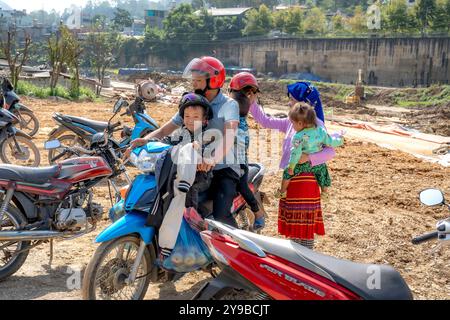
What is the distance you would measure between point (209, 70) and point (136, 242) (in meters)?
1.23

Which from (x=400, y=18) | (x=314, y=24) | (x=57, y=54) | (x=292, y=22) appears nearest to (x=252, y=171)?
(x=57, y=54)

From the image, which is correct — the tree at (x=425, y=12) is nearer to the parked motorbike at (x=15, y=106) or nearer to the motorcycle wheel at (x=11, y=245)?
the parked motorbike at (x=15, y=106)

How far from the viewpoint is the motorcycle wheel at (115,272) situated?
3.23 metres

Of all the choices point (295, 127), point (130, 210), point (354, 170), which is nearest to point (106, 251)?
point (130, 210)

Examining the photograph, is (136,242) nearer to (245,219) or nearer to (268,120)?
(245,219)

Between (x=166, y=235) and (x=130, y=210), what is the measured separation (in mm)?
283

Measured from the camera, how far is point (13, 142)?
24.4ft

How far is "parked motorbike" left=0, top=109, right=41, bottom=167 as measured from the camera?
734 centimetres

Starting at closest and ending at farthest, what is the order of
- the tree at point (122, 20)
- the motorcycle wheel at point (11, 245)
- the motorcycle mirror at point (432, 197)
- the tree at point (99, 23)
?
the motorcycle mirror at point (432, 197) → the motorcycle wheel at point (11, 245) → the tree at point (99, 23) → the tree at point (122, 20)

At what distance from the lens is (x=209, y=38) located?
7356 centimetres

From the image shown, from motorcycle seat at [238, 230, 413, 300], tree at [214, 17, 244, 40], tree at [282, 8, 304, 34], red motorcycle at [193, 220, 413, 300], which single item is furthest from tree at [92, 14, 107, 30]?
motorcycle seat at [238, 230, 413, 300]

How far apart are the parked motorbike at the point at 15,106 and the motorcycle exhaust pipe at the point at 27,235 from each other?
447 centimetres

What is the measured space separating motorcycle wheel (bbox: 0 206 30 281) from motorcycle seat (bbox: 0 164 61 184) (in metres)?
0.22

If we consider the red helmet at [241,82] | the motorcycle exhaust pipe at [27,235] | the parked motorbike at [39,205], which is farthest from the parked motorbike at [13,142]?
the red helmet at [241,82]
